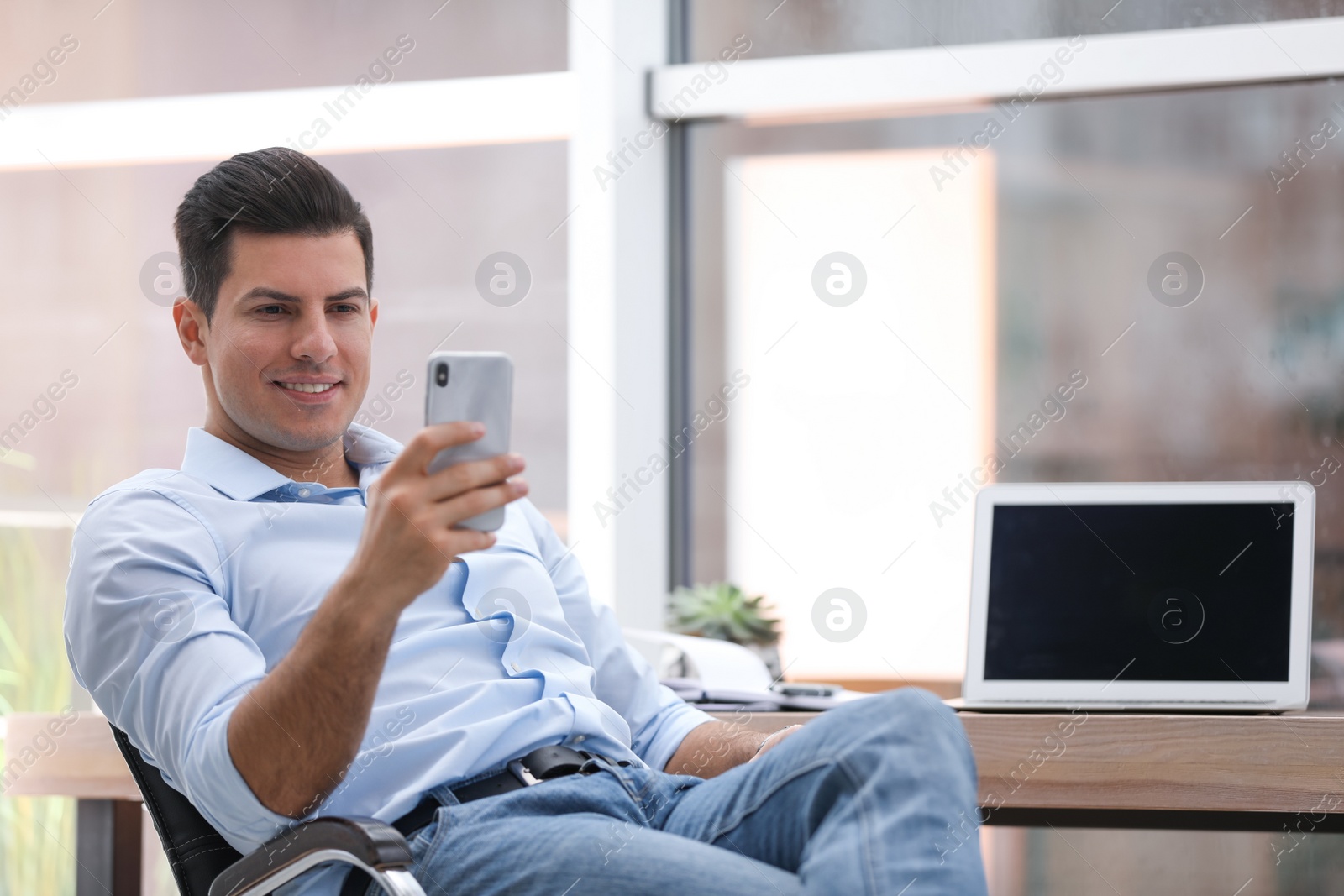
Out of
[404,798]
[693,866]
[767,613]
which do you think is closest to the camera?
[693,866]

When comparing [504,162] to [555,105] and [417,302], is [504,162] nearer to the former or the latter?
[555,105]

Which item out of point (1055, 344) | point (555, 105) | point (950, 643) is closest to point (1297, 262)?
point (1055, 344)

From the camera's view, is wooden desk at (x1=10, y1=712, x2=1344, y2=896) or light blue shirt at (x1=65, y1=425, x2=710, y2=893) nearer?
light blue shirt at (x1=65, y1=425, x2=710, y2=893)

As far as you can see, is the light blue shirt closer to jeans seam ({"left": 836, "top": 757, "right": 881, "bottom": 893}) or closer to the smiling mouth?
the smiling mouth

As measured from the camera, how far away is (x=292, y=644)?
1.39 metres

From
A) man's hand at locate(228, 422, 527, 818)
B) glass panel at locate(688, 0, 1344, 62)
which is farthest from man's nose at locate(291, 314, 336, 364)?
glass panel at locate(688, 0, 1344, 62)

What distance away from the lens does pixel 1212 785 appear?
1698mm

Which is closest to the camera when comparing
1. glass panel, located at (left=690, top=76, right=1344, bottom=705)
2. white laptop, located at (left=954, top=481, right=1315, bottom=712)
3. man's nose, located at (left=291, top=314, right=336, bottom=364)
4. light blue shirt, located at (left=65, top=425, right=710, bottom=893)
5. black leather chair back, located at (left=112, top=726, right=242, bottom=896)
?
light blue shirt, located at (left=65, top=425, right=710, bottom=893)

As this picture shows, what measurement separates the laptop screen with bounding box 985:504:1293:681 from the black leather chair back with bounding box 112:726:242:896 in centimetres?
118

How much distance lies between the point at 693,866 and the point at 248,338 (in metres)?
0.86

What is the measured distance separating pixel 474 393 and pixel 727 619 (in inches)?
51.6

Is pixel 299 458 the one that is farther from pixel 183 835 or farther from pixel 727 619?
pixel 727 619

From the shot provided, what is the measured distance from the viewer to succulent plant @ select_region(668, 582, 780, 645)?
7.79 ft

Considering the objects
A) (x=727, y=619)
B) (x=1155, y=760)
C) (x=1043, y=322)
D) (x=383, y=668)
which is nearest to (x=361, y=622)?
(x=383, y=668)
